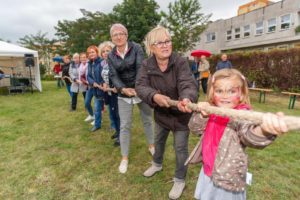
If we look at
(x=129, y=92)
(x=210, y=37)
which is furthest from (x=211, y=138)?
(x=210, y=37)

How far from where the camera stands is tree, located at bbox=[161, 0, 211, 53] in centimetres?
1892

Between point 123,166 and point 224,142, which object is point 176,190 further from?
point 224,142

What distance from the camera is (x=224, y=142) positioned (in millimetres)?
1567

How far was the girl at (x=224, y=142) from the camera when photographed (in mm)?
1535

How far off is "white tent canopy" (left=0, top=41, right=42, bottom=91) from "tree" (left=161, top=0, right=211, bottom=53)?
36.0ft

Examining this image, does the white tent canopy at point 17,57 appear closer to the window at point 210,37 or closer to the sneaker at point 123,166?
the sneaker at point 123,166

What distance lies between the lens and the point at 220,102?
1647 millimetres

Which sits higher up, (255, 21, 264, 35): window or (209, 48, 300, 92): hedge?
(255, 21, 264, 35): window

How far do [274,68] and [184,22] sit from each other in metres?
9.80

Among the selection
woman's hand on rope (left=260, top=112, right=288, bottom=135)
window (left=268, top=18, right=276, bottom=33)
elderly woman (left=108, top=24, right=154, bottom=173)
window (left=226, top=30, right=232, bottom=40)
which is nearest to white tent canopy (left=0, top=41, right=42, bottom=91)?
elderly woman (left=108, top=24, right=154, bottom=173)

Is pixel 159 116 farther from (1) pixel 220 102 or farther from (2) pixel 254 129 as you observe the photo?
(2) pixel 254 129

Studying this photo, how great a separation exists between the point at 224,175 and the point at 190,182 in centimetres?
143

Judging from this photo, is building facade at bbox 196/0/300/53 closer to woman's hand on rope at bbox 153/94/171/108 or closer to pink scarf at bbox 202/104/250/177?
woman's hand on rope at bbox 153/94/171/108

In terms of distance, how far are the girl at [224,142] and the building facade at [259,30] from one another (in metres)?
21.6
